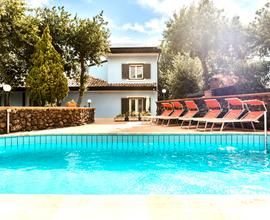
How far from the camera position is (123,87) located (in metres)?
21.2

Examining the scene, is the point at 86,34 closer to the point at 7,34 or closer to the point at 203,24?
the point at 7,34

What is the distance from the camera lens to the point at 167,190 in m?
4.10

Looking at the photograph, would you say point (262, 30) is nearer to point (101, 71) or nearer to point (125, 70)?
point (125, 70)

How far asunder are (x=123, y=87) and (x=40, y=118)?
1035 cm

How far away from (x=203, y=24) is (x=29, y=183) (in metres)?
20.7

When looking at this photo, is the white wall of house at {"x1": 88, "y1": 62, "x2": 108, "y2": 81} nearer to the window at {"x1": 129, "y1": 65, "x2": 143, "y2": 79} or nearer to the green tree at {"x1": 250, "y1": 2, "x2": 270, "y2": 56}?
the window at {"x1": 129, "y1": 65, "x2": 143, "y2": 79}

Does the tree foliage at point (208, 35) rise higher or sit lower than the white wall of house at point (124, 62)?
higher

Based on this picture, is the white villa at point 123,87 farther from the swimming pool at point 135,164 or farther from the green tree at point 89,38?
the swimming pool at point 135,164

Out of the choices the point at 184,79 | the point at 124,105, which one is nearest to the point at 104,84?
the point at 124,105

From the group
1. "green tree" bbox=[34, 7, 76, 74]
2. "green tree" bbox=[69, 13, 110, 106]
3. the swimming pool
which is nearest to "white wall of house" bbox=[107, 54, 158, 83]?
"green tree" bbox=[69, 13, 110, 106]

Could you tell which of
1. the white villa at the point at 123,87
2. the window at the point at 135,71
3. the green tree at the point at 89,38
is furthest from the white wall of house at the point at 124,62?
the green tree at the point at 89,38

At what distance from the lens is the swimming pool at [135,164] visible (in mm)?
4230

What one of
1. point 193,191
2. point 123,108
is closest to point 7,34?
point 123,108

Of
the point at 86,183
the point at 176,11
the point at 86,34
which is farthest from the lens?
the point at 176,11
